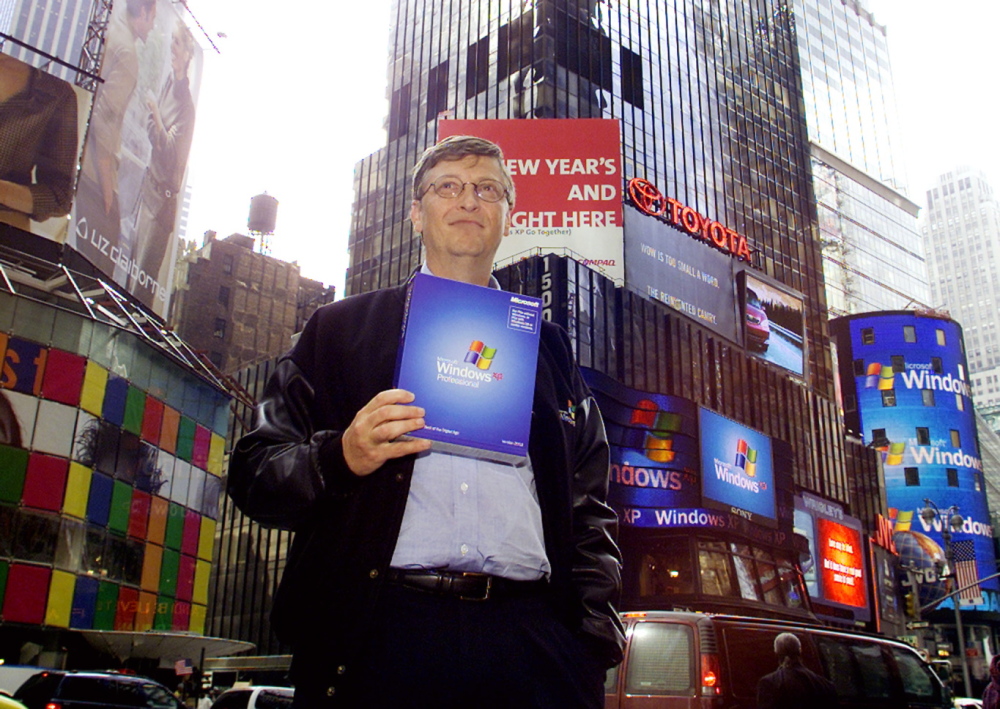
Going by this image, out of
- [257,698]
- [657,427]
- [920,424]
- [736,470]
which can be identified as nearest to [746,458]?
[736,470]

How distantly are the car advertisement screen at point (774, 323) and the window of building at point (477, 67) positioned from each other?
67.2ft

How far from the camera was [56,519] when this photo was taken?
25.8 m

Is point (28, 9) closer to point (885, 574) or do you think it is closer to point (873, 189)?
point (873, 189)

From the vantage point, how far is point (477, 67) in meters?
58.2

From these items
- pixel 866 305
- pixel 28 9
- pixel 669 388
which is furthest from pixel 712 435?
pixel 28 9

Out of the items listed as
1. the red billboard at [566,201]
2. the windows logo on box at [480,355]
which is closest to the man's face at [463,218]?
the windows logo on box at [480,355]

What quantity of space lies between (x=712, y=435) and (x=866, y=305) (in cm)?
6795

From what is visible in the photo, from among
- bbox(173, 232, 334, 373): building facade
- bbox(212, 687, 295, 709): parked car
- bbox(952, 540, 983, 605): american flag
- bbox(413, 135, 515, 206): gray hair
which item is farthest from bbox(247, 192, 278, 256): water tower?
bbox(413, 135, 515, 206): gray hair

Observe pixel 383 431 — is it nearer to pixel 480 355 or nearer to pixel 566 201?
pixel 480 355

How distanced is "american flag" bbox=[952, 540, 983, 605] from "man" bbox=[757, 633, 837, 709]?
133 feet

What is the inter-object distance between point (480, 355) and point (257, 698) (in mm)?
13782

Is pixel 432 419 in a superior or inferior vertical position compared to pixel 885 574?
inferior

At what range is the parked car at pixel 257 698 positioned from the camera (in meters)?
14.0

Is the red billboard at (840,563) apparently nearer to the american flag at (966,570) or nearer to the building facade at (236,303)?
the american flag at (966,570)
